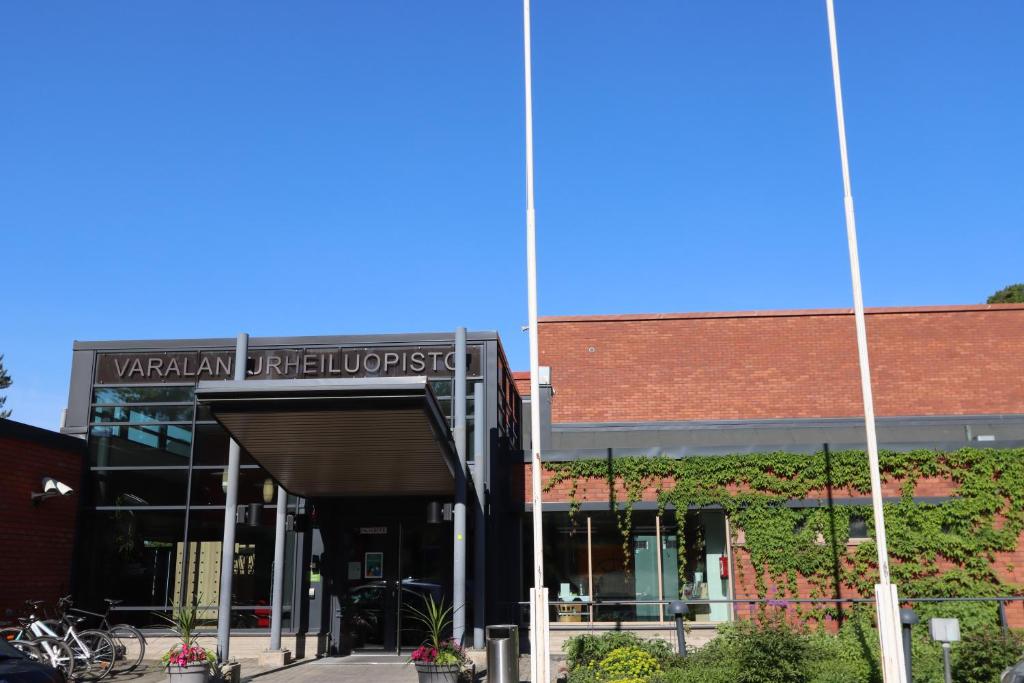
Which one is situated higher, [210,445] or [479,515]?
[210,445]

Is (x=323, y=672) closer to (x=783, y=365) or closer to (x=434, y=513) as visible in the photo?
(x=434, y=513)

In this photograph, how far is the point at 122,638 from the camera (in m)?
17.9

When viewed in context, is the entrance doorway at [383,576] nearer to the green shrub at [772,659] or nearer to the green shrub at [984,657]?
the green shrub at [772,659]

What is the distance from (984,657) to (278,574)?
1170 centimetres

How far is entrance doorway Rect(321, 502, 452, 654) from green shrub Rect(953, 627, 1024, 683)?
31.0 feet

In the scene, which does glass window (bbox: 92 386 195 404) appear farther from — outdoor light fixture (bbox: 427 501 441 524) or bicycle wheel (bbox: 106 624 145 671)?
outdoor light fixture (bbox: 427 501 441 524)

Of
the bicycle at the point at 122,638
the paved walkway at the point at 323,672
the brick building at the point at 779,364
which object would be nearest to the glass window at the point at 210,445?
the bicycle at the point at 122,638

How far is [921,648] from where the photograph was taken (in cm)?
1427

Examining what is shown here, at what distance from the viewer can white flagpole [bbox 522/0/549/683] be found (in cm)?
1234

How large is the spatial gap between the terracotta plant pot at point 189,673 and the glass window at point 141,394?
7.52 meters

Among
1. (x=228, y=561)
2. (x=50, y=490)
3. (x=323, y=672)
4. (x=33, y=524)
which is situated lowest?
(x=323, y=672)

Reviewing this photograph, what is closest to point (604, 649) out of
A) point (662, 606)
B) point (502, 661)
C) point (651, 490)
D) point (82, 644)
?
point (502, 661)

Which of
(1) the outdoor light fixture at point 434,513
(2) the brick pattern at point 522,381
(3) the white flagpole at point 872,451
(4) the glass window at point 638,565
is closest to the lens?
(3) the white flagpole at point 872,451

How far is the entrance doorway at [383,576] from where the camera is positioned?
18766 mm
